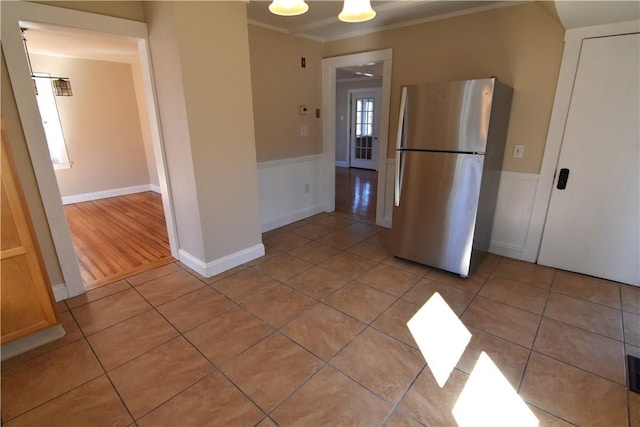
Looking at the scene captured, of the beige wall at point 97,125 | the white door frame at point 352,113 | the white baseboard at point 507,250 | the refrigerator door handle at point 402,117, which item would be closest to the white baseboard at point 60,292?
the refrigerator door handle at point 402,117

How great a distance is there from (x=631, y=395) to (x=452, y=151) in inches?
72.0

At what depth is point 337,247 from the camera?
349cm

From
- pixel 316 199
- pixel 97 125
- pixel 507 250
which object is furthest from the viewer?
pixel 97 125

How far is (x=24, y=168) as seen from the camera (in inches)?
84.8

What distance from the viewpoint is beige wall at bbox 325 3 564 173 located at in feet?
8.68

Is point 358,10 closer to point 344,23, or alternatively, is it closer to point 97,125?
point 344,23

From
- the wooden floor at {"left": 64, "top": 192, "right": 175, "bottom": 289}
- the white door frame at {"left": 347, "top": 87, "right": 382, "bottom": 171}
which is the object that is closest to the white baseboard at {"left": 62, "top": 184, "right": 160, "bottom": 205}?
the wooden floor at {"left": 64, "top": 192, "right": 175, "bottom": 289}

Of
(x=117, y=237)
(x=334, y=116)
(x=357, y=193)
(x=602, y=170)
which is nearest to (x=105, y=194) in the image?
(x=117, y=237)

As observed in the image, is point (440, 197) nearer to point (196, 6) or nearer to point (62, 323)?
point (196, 6)

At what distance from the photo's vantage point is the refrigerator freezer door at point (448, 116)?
236 cm

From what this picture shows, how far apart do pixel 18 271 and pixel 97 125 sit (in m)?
4.57

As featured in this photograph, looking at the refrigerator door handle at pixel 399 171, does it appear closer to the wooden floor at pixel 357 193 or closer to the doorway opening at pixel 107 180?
the wooden floor at pixel 357 193

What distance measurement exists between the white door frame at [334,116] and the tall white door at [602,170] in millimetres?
1740

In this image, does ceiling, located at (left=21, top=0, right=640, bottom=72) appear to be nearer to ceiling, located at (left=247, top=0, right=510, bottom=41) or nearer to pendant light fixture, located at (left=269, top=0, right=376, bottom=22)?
ceiling, located at (left=247, top=0, right=510, bottom=41)
